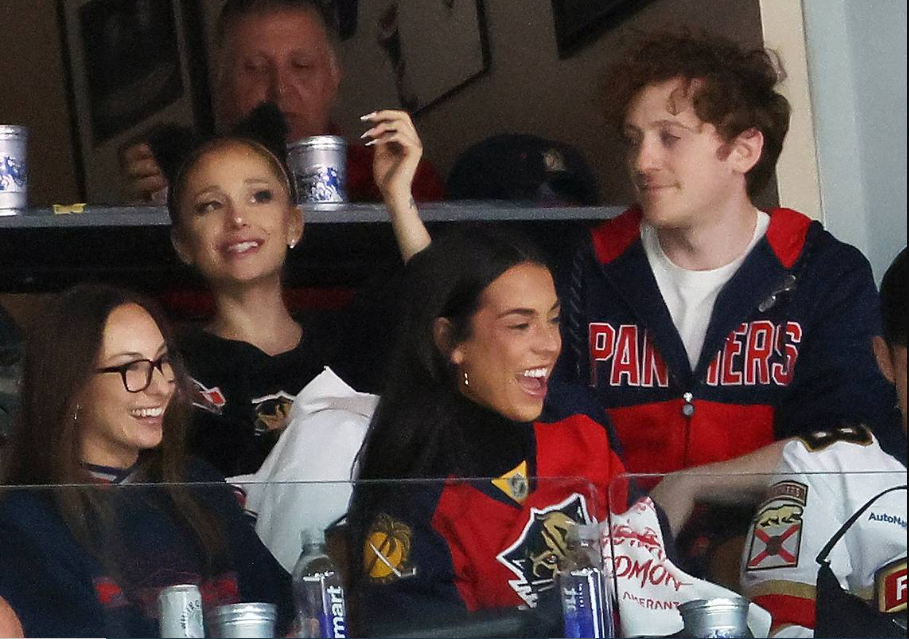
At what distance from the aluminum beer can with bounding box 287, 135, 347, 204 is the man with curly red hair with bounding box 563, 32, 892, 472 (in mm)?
263

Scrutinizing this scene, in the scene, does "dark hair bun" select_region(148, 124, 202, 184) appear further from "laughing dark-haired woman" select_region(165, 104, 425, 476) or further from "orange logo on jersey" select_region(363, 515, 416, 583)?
"orange logo on jersey" select_region(363, 515, 416, 583)

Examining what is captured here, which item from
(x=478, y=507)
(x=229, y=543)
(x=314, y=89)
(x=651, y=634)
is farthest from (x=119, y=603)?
(x=314, y=89)

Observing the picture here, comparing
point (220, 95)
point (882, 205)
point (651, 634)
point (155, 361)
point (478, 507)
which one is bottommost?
point (651, 634)

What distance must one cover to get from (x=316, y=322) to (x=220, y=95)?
280mm

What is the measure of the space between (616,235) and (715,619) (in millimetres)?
656

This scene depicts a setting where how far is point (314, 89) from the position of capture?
1.93 m

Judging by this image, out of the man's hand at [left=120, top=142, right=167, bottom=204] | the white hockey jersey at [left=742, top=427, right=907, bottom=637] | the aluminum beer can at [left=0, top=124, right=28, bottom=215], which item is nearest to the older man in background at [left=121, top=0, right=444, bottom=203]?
the man's hand at [left=120, top=142, right=167, bottom=204]

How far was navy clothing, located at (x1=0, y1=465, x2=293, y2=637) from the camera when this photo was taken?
1387mm

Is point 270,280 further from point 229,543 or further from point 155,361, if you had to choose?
point 229,543

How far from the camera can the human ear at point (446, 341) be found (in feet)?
5.78

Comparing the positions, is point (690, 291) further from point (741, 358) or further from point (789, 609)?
point (789, 609)

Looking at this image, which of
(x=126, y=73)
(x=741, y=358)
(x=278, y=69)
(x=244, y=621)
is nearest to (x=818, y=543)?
(x=741, y=358)

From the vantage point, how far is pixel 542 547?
4.82 feet

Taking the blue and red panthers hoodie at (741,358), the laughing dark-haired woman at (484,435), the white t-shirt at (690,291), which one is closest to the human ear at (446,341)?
the laughing dark-haired woman at (484,435)
